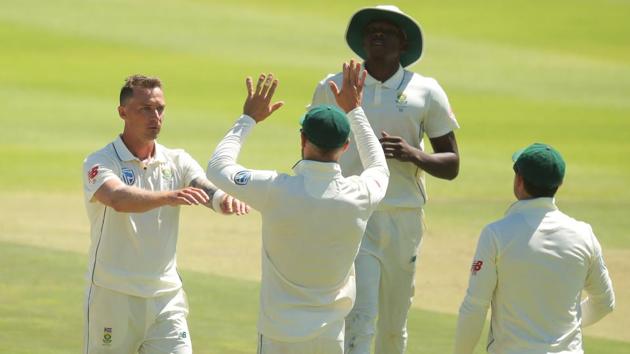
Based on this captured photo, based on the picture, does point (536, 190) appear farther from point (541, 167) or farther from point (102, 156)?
point (102, 156)

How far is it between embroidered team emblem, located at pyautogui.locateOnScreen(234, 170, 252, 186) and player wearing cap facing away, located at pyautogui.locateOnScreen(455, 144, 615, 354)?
1.07 meters

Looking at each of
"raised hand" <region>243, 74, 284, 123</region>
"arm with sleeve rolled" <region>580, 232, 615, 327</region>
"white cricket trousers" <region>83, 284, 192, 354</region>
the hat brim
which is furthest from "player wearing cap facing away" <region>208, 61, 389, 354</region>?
the hat brim

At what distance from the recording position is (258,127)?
22688mm

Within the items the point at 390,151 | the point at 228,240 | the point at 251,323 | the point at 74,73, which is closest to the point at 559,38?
the point at 74,73

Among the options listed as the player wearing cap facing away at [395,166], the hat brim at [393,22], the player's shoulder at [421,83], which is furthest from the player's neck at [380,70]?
the hat brim at [393,22]

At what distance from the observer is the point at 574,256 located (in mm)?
5715

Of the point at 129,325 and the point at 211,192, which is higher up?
the point at 211,192

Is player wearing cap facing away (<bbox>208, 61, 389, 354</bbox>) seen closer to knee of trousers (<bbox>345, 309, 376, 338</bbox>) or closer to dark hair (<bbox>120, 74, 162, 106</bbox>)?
dark hair (<bbox>120, 74, 162, 106</bbox>)

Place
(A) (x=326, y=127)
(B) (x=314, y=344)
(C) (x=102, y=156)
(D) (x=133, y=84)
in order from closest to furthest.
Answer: (A) (x=326, y=127) < (B) (x=314, y=344) < (C) (x=102, y=156) < (D) (x=133, y=84)

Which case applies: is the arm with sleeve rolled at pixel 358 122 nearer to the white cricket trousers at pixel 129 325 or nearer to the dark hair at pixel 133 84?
the dark hair at pixel 133 84

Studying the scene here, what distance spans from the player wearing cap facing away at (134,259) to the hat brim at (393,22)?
1940 mm

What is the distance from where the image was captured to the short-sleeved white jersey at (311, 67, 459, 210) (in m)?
7.97

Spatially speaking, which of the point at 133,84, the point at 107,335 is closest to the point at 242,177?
the point at 133,84

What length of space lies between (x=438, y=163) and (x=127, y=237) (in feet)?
6.92
